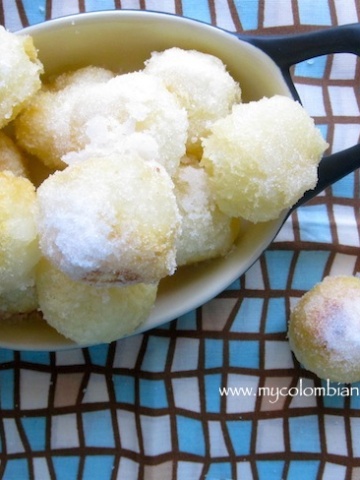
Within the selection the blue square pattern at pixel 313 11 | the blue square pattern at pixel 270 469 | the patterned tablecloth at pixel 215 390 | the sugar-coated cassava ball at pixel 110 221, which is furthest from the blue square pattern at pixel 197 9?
the blue square pattern at pixel 270 469

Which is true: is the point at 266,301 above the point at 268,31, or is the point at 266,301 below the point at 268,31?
below

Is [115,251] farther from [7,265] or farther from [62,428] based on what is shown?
[62,428]

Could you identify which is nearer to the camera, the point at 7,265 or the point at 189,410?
the point at 7,265

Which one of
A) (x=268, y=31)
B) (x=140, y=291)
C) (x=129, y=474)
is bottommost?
(x=129, y=474)

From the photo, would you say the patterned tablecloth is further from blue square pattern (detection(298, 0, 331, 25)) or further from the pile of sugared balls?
the pile of sugared balls

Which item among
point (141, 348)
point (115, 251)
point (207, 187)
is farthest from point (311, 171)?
point (141, 348)

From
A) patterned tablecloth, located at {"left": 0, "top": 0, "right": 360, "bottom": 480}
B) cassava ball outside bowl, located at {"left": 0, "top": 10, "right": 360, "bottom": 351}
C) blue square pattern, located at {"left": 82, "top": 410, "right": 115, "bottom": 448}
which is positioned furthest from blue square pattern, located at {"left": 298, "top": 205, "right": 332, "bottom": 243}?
blue square pattern, located at {"left": 82, "top": 410, "right": 115, "bottom": 448}
